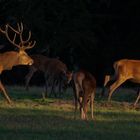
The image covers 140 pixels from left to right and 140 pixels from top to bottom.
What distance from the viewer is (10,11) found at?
1387 inches

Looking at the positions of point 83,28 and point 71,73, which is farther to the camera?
point 83,28

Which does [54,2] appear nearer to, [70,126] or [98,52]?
[98,52]

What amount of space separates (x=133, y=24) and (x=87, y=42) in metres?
2.52

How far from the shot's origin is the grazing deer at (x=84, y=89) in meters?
17.6

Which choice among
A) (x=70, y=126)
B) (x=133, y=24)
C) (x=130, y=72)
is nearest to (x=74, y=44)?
(x=133, y=24)

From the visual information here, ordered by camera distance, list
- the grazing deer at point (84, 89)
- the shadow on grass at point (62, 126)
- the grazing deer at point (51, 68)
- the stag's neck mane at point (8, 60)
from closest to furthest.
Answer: the shadow on grass at point (62, 126) < the grazing deer at point (84, 89) < the stag's neck mane at point (8, 60) < the grazing deer at point (51, 68)

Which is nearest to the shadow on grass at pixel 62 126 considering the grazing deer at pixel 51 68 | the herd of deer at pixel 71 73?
the herd of deer at pixel 71 73

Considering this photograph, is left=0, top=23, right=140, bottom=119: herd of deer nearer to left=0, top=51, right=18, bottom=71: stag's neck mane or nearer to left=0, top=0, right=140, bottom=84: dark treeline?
left=0, top=51, right=18, bottom=71: stag's neck mane

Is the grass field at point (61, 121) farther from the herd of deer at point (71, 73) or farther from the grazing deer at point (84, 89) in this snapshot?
the herd of deer at point (71, 73)

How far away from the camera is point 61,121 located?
16.7m

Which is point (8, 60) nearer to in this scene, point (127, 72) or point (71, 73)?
point (71, 73)

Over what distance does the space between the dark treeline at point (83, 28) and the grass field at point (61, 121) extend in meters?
11.7

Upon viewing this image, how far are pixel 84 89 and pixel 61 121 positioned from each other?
53.4 inches

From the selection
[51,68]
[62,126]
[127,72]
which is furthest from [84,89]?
[51,68]
